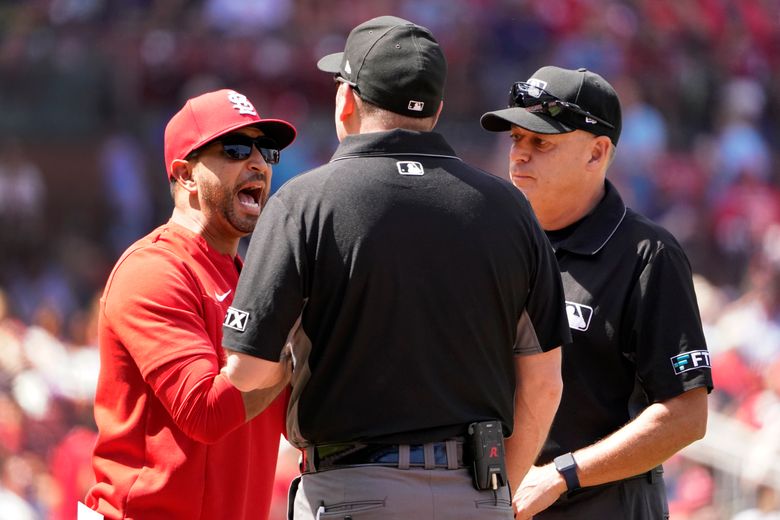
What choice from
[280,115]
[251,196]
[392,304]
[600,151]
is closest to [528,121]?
[600,151]

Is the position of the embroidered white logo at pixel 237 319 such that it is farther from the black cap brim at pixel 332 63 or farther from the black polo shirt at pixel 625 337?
the black polo shirt at pixel 625 337

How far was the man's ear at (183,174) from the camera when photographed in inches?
144

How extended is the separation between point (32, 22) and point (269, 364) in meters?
11.1

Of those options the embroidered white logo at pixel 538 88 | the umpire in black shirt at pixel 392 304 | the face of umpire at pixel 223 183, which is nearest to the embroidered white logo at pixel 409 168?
the umpire in black shirt at pixel 392 304

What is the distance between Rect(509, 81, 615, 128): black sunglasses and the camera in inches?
149

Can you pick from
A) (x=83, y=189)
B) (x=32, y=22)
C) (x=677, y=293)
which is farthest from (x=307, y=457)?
(x=32, y=22)

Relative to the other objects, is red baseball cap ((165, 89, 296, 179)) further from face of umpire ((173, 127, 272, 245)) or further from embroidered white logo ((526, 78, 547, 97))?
embroidered white logo ((526, 78, 547, 97))

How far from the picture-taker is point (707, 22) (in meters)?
15.9

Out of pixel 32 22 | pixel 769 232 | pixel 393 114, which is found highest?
pixel 32 22

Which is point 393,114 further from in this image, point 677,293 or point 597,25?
point 597,25

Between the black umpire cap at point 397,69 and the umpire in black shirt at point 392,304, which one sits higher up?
the black umpire cap at point 397,69

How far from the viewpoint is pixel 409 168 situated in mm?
3002

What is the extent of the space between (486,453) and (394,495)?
0.80ft

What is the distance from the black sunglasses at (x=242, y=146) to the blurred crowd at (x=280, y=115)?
6394mm
